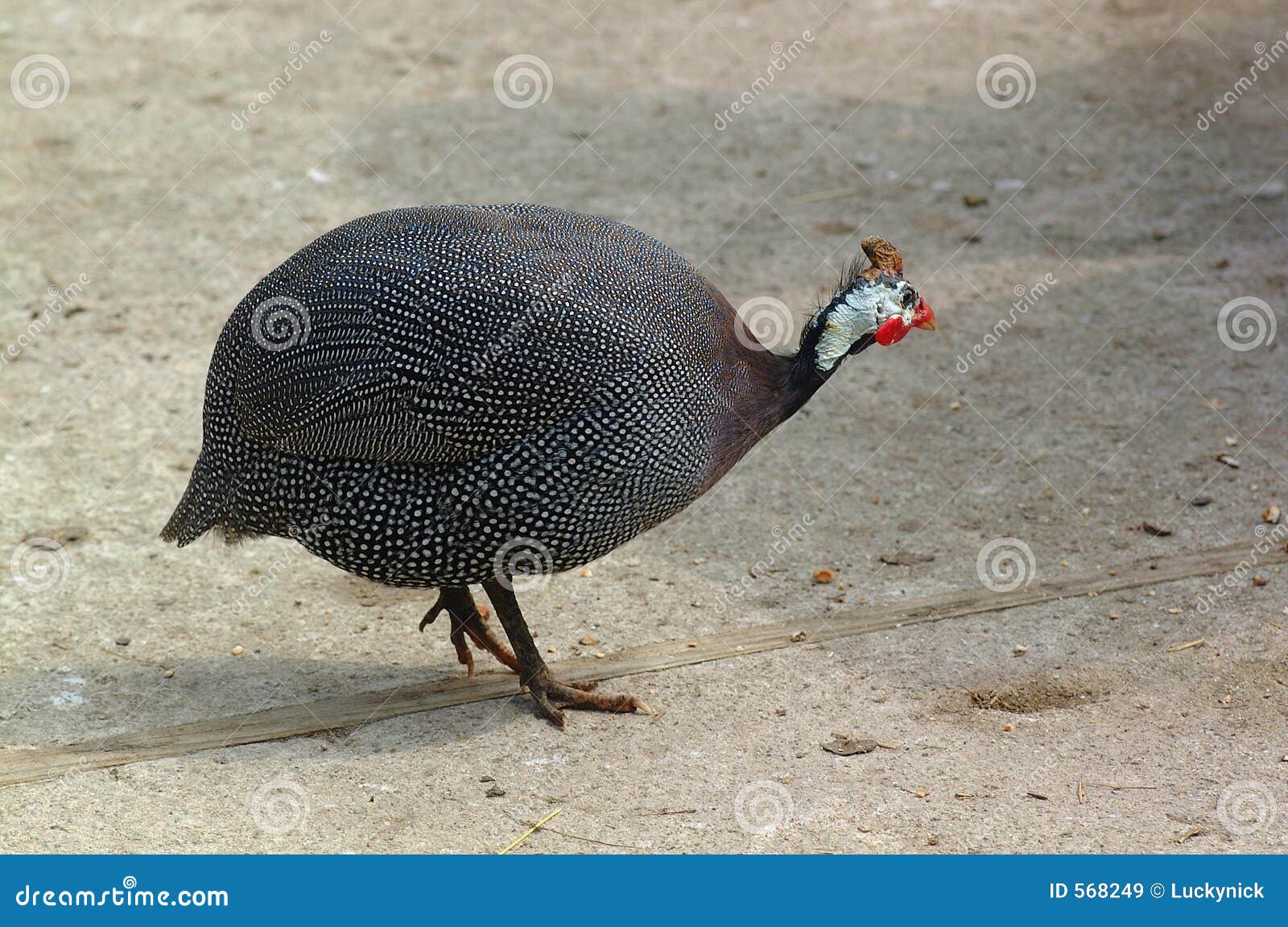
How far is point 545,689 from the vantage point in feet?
13.6

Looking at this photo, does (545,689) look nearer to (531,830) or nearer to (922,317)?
(531,830)

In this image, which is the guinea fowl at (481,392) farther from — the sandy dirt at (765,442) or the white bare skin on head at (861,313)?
the sandy dirt at (765,442)

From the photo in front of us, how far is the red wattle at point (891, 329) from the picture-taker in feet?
13.3

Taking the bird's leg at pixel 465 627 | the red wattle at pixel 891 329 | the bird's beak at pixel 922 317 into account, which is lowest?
the bird's leg at pixel 465 627

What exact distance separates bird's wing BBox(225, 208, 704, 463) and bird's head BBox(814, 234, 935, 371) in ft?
1.72

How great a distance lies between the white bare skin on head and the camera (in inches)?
158

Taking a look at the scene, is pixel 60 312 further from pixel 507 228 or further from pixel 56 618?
A: pixel 507 228

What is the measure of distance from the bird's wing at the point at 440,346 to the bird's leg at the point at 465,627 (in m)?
0.77

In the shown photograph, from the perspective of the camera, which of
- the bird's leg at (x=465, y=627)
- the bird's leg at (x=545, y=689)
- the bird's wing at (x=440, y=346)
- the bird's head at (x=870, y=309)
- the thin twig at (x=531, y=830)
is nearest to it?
the thin twig at (x=531, y=830)

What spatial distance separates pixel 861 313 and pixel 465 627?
5.29 feet

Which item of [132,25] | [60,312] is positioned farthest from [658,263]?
[132,25]

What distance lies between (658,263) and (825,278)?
2949 millimetres

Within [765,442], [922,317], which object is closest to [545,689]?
[922,317]

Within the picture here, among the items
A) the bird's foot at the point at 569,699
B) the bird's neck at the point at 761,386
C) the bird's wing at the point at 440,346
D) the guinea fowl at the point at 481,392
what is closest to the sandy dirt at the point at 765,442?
the bird's foot at the point at 569,699
